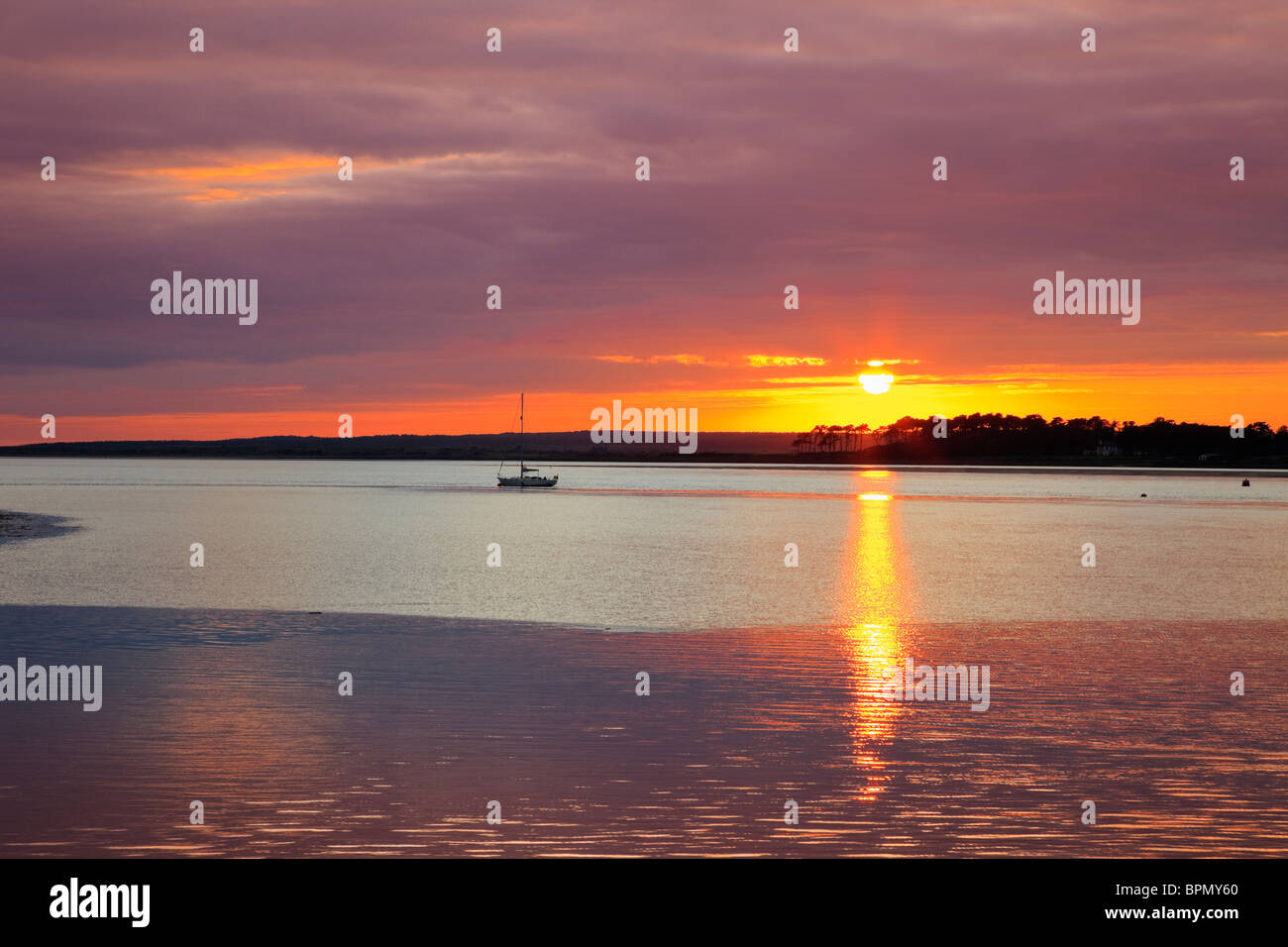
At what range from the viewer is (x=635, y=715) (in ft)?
56.0

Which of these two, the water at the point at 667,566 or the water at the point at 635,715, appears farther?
the water at the point at 667,566

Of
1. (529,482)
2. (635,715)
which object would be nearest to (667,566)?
(635,715)

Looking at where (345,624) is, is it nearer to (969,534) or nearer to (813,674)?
(813,674)

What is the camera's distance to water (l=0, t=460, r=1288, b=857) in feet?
38.5

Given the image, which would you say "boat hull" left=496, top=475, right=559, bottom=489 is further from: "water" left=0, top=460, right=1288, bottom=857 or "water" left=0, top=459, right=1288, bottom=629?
"water" left=0, top=460, right=1288, bottom=857

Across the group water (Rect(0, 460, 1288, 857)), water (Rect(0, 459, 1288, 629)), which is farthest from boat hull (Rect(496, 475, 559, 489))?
water (Rect(0, 460, 1288, 857))

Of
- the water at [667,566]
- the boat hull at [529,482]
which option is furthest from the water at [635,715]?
the boat hull at [529,482]

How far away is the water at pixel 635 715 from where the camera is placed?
11.7 meters

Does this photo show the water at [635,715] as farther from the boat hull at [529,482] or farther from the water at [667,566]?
the boat hull at [529,482]

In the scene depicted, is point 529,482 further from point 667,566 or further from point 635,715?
point 635,715

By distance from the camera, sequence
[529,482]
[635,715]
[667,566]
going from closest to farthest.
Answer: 1. [635,715]
2. [667,566]
3. [529,482]

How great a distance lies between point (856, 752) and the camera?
1502cm
